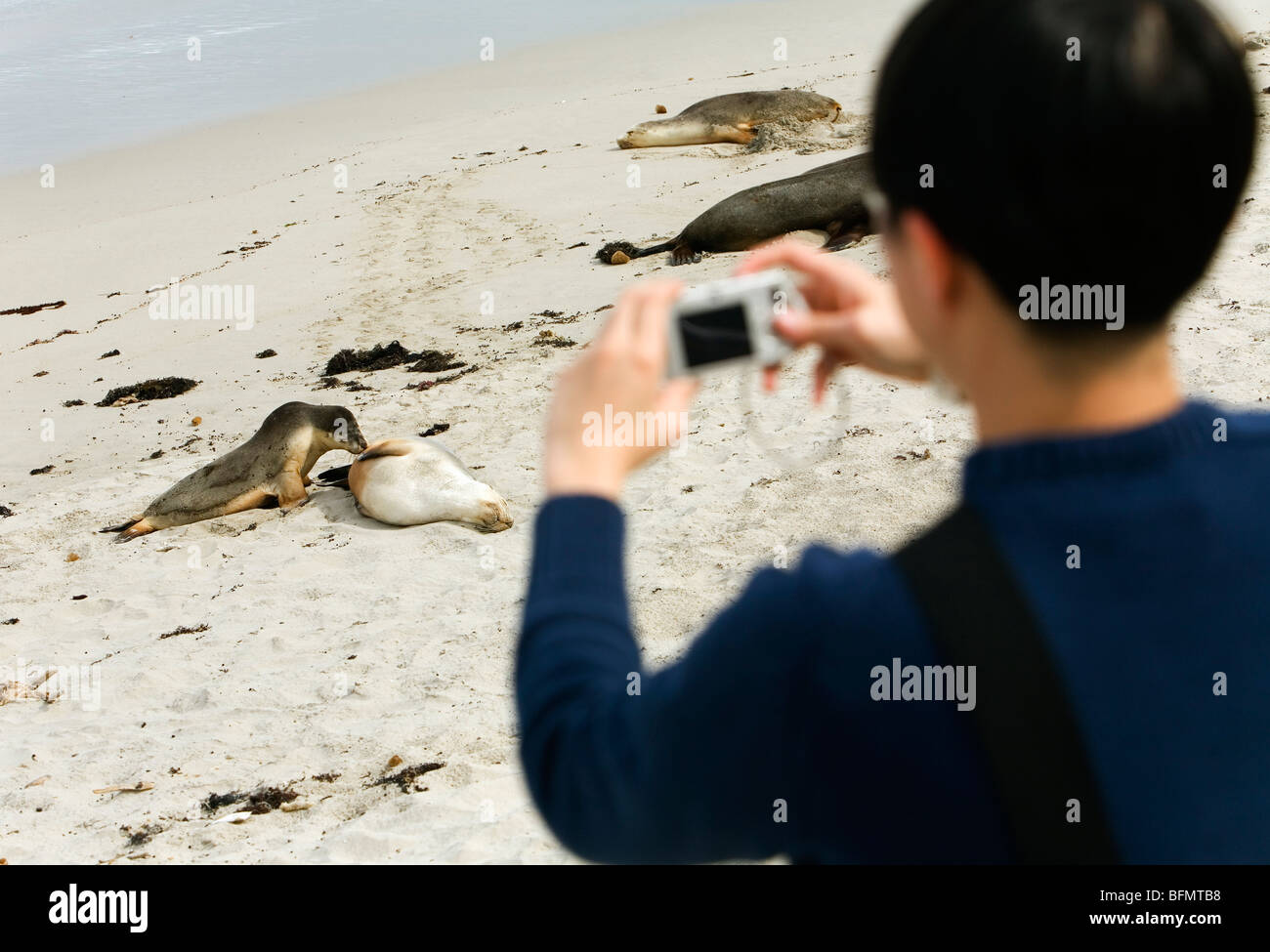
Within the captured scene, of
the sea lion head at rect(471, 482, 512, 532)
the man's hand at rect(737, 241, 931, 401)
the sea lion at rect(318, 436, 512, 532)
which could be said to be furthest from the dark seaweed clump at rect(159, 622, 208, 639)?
the man's hand at rect(737, 241, 931, 401)

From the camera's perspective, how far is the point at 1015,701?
876 millimetres

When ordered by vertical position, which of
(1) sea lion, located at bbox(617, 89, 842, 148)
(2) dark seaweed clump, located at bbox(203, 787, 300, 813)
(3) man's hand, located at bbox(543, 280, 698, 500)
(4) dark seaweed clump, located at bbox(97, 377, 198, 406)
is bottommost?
(2) dark seaweed clump, located at bbox(203, 787, 300, 813)

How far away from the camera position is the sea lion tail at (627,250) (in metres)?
9.80

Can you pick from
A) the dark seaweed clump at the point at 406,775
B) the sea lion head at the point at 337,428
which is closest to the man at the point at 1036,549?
the dark seaweed clump at the point at 406,775

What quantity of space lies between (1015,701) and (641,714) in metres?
0.29

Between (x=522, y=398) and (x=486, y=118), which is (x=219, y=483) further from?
(x=486, y=118)

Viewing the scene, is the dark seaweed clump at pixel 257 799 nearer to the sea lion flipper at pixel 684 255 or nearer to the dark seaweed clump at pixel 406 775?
the dark seaweed clump at pixel 406 775

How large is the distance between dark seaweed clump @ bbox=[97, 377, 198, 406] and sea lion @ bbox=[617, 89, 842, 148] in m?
6.44

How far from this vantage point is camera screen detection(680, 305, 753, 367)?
3.86 feet

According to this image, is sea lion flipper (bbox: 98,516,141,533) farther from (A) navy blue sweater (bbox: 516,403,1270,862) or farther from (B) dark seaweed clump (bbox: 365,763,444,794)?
(A) navy blue sweater (bbox: 516,403,1270,862)

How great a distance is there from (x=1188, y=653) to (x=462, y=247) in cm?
1087

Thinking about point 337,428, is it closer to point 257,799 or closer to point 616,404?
point 257,799

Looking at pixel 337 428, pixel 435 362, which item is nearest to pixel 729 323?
pixel 337 428

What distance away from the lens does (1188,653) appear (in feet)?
3.04
